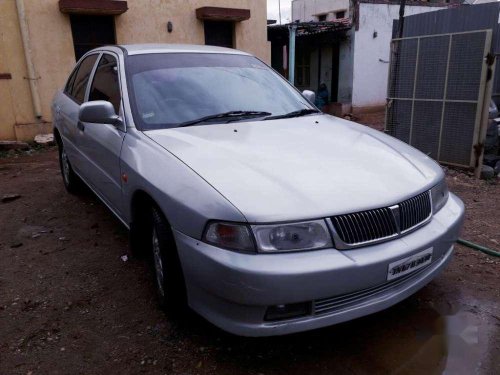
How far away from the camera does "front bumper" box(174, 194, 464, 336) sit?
1905 mm

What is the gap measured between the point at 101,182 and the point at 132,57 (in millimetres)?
1050

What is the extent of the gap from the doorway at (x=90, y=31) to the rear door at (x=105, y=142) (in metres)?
6.31

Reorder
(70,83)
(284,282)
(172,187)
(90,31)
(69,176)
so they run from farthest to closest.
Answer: (90,31) → (69,176) → (70,83) → (172,187) → (284,282)

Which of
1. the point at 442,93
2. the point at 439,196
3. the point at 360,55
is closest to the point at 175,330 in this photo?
the point at 439,196

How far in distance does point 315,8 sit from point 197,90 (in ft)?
59.7

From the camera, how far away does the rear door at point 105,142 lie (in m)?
3.10

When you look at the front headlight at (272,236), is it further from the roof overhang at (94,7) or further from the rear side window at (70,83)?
the roof overhang at (94,7)

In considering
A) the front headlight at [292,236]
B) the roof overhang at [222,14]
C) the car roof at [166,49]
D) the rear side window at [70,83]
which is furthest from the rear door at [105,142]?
the roof overhang at [222,14]

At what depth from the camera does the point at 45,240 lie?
396 centimetres

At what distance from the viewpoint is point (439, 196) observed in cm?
265

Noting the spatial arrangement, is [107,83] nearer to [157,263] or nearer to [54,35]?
[157,263]

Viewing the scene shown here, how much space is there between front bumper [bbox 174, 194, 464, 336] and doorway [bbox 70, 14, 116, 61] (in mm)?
8600

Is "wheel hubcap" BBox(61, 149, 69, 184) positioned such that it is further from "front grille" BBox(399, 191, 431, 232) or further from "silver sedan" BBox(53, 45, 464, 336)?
"front grille" BBox(399, 191, 431, 232)

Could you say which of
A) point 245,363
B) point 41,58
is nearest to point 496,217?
point 245,363
